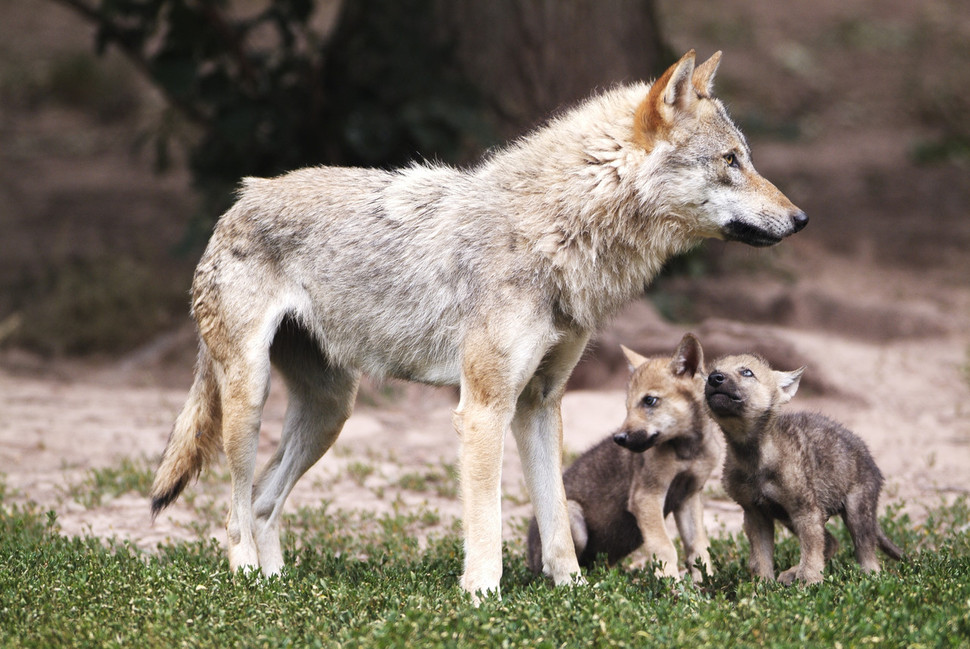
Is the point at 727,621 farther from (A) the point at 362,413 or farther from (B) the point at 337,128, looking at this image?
(B) the point at 337,128

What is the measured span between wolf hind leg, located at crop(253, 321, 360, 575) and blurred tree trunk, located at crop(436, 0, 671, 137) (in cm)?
536

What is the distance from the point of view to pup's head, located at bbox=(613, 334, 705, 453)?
559 cm

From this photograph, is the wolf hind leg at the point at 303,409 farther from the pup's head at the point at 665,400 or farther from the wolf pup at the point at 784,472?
the wolf pup at the point at 784,472

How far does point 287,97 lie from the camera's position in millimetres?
11016

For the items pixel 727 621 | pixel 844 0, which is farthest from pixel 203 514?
pixel 844 0

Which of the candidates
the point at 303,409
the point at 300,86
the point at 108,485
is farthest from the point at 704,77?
the point at 300,86

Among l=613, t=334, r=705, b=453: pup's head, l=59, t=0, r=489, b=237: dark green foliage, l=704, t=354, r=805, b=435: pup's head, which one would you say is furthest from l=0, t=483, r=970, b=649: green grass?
l=59, t=0, r=489, b=237: dark green foliage

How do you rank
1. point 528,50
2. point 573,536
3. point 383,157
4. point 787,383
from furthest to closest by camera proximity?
point 528,50 → point 383,157 → point 573,536 → point 787,383

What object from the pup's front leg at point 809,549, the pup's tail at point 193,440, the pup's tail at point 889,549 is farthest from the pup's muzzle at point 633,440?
the pup's tail at point 193,440

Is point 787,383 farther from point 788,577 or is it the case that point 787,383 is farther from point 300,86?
point 300,86

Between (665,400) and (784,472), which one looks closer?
(784,472)

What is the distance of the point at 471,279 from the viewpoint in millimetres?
5320

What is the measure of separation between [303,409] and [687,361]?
2.28 metres

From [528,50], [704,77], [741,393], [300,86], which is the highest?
[528,50]
